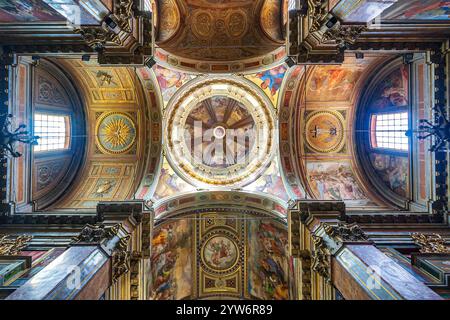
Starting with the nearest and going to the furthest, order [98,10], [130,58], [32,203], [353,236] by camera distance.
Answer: [98,10]
[353,236]
[130,58]
[32,203]

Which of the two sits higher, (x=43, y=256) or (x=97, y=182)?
(x=97, y=182)

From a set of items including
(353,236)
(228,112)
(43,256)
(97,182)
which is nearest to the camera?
(353,236)

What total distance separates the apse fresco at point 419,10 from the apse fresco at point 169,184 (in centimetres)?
1109

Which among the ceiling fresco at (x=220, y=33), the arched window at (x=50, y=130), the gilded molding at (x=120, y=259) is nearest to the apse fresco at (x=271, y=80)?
the ceiling fresco at (x=220, y=33)

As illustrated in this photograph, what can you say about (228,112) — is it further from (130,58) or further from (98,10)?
(98,10)

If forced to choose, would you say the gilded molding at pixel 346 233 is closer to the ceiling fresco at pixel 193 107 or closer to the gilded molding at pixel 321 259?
the gilded molding at pixel 321 259

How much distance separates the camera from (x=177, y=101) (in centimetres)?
1591

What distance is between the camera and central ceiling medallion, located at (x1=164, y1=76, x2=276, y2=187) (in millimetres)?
15805

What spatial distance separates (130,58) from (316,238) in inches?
359

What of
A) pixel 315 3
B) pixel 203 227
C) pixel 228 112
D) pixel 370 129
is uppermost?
pixel 315 3

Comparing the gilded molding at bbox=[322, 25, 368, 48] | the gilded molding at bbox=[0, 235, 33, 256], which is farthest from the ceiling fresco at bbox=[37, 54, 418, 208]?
the gilded molding at bbox=[322, 25, 368, 48]

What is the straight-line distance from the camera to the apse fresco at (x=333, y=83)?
14219 mm

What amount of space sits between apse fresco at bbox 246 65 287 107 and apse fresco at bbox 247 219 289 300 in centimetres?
652

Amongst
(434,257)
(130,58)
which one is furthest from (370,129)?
(130,58)
